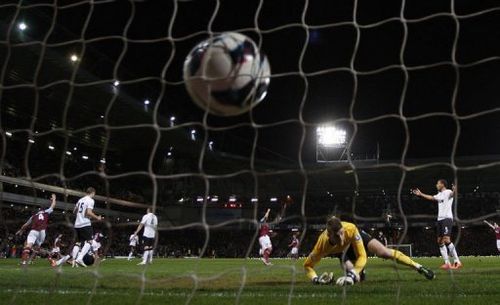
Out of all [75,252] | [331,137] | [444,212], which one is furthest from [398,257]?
[331,137]

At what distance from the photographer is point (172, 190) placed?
138 ft

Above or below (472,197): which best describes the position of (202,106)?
below

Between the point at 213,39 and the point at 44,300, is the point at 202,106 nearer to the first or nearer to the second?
the point at 213,39

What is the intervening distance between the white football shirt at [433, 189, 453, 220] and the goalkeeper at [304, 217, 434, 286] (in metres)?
2.85

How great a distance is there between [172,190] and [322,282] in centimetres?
3504

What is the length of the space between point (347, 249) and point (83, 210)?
6.58m

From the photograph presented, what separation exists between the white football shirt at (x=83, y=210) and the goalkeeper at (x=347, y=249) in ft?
19.5

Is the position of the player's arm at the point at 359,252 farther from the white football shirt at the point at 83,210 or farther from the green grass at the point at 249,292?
the white football shirt at the point at 83,210

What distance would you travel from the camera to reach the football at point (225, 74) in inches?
189

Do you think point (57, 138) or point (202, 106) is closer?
point (202, 106)

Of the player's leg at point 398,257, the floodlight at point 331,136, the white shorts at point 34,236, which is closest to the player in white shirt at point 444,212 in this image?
the player's leg at point 398,257

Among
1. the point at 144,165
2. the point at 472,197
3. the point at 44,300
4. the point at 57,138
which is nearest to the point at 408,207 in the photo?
the point at 472,197

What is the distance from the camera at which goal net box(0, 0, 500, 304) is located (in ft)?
28.0

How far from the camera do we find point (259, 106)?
2177 centimetres
